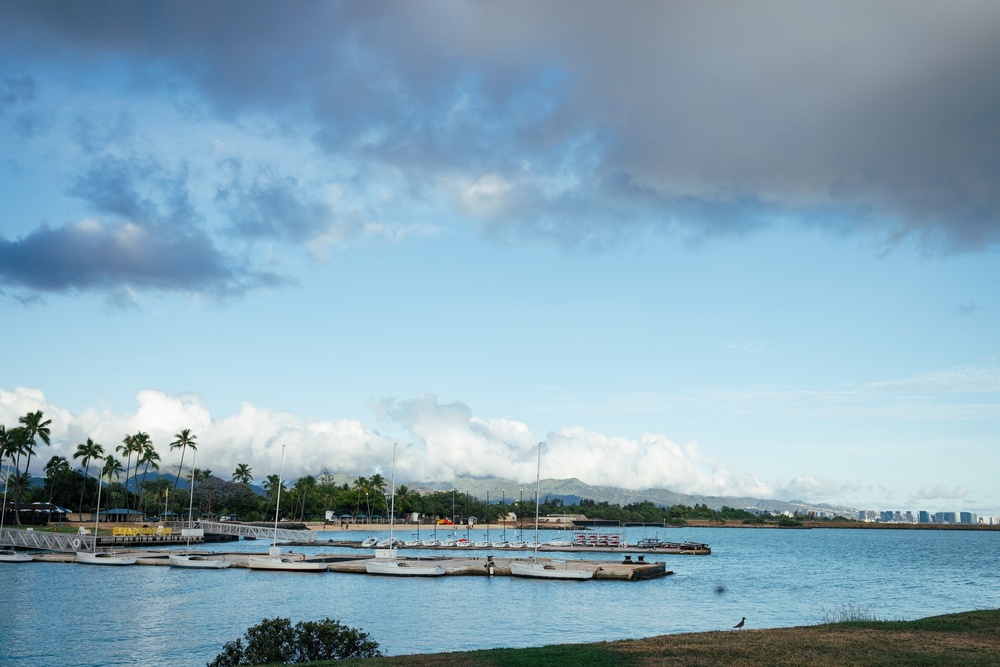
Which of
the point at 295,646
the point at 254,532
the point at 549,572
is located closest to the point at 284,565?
the point at 549,572

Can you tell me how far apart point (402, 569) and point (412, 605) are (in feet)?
78.1

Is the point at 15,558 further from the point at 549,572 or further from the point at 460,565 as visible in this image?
the point at 549,572

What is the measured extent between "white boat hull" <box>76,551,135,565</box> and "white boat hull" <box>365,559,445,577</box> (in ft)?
89.9

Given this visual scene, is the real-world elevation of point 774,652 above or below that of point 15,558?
above

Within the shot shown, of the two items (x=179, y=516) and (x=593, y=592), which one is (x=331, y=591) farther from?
(x=179, y=516)

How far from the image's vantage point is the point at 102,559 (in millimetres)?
87125

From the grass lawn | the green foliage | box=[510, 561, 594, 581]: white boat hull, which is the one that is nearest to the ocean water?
the green foliage

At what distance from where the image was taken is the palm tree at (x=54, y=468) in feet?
481

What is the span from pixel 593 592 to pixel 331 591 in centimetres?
2294

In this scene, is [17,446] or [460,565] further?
[17,446]

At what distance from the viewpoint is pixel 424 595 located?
6531 cm

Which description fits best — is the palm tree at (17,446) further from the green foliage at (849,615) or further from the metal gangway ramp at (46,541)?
the green foliage at (849,615)

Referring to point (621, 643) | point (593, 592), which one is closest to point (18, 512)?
point (593, 592)

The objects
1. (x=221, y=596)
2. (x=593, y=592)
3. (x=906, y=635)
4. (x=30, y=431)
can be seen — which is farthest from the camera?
(x=30, y=431)
